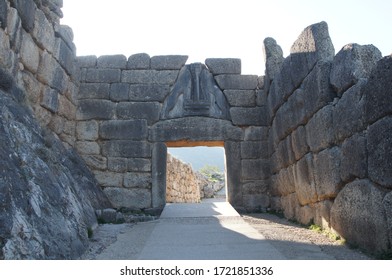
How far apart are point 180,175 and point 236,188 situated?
5.17 meters

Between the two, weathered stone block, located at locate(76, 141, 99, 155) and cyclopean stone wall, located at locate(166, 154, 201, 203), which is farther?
cyclopean stone wall, located at locate(166, 154, 201, 203)

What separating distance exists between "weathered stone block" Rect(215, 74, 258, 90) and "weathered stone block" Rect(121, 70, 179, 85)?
1.05m

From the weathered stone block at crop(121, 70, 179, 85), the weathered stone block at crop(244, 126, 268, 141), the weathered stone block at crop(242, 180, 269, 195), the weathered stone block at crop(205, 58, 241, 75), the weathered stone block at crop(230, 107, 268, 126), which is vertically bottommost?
the weathered stone block at crop(242, 180, 269, 195)

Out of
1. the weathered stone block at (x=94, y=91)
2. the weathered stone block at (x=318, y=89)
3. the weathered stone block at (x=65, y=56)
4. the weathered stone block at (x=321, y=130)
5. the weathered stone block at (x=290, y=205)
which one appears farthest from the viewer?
the weathered stone block at (x=94, y=91)

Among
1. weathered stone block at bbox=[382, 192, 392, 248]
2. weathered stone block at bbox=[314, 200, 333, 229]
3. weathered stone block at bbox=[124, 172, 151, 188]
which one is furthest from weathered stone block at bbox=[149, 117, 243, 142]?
weathered stone block at bbox=[382, 192, 392, 248]

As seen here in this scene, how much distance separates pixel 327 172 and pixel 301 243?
1012 mm

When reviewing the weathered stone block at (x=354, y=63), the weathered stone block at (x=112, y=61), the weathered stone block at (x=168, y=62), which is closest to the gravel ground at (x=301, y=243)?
the weathered stone block at (x=354, y=63)

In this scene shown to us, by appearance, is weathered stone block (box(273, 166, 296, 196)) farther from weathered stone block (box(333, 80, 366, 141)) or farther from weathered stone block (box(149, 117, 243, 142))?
weathered stone block (box(333, 80, 366, 141))

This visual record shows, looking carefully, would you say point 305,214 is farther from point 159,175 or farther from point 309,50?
point 159,175

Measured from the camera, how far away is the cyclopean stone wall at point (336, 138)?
2930mm

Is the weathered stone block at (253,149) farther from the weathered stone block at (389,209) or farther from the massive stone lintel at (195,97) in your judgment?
the weathered stone block at (389,209)

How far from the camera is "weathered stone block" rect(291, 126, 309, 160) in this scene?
16.0 ft

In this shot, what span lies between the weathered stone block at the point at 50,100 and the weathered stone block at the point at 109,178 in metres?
1.61

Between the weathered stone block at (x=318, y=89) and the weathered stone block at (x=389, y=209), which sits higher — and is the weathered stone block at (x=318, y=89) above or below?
above
